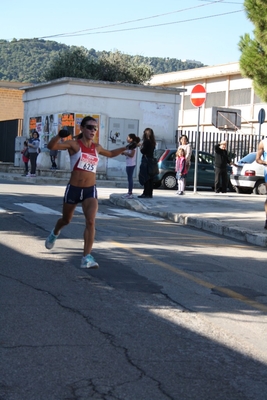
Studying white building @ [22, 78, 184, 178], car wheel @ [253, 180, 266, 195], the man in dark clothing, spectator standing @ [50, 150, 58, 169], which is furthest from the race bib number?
spectator standing @ [50, 150, 58, 169]

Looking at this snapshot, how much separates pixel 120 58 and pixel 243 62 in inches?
1692

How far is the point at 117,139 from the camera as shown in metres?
32.9

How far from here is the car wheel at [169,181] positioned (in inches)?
1105

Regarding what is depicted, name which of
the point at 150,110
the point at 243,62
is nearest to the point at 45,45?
the point at 150,110

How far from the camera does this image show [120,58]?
207 feet

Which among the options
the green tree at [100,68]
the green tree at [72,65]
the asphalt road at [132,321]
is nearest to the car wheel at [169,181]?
the asphalt road at [132,321]

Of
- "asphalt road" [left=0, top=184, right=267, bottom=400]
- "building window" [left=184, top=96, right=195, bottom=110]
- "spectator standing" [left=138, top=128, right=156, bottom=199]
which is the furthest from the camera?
"building window" [left=184, top=96, right=195, bottom=110]

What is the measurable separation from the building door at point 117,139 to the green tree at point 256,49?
40.0ft

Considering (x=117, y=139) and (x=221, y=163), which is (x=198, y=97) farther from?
(x=117, y=139)

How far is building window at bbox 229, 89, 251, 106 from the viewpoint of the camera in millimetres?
60000

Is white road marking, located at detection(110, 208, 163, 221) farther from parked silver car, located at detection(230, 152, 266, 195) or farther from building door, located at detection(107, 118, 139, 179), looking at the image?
building door, located at detection(107, 118, 139, 179)

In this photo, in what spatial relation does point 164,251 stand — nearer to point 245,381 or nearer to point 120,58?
point 245,381

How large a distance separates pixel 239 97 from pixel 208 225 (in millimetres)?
47446

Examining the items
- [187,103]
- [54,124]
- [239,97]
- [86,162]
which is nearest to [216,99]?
[239,97]
